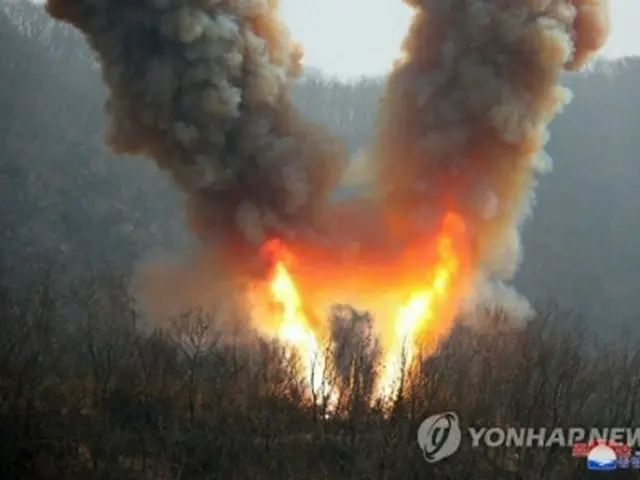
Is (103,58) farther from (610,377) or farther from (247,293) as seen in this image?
(610,377)

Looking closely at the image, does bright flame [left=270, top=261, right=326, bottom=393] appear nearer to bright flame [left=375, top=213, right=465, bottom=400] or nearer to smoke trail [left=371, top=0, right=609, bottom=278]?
bright flame [left=375, top=213, right=465, bottom=400]

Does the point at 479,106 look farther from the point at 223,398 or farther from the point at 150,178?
the point at 150,178

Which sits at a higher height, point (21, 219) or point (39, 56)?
point (39, 56)

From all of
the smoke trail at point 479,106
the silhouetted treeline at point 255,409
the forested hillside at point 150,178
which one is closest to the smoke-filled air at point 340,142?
the smoke trail at point 479,106

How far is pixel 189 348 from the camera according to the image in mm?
34438

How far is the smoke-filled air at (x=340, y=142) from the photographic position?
2142 cm

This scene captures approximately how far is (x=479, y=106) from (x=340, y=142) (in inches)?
167

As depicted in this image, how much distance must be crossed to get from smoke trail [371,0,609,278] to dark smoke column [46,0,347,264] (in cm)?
225

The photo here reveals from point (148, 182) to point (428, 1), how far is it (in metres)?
52.8

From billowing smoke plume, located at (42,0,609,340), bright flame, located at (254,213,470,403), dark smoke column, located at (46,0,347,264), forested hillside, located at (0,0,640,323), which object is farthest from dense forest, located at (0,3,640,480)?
forested hillside, located at (0,0,640,323)

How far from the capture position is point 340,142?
78.7 ft

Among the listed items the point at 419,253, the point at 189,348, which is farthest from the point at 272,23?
the point at 189,348

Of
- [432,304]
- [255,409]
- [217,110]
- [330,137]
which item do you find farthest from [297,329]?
[217,110]

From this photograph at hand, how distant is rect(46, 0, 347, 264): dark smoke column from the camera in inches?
839
